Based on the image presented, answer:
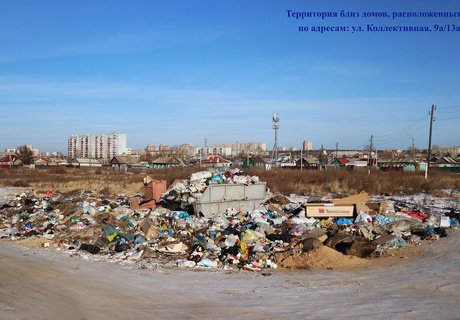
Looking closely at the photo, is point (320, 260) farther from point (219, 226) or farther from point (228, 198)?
point (228, 198)

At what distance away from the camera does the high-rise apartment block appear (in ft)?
555

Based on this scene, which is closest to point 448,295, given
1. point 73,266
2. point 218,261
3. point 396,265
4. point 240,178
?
point 396,265

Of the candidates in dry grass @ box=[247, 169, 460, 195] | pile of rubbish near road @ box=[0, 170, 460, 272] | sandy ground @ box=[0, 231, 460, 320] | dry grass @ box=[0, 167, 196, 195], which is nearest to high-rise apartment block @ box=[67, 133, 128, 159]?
dry grass @ box=[0, 167, 196, 195]

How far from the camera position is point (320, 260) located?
8.80m

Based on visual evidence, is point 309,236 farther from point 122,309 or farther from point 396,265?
point 122,309

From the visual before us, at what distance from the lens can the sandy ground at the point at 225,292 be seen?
568 centimetres

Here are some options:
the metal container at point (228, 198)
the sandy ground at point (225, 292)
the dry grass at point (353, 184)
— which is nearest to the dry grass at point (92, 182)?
the dry grass at point (353, 184)

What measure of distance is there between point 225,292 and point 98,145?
176 metres

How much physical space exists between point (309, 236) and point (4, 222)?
1129cm

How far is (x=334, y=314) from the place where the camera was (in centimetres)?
566

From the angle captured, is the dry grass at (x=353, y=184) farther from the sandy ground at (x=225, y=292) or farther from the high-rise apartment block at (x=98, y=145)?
the high-rise apartment block at (x=98, y=145)

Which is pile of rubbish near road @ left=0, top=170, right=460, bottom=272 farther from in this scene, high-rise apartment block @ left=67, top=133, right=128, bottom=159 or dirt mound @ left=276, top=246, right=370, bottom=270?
high-rise apartment block @ left=67, top=133, right=128, bottom=159

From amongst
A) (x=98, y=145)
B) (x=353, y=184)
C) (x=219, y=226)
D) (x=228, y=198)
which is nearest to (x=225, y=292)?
(x=219, y=226)

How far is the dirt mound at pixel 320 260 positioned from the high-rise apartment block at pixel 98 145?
161 metres
